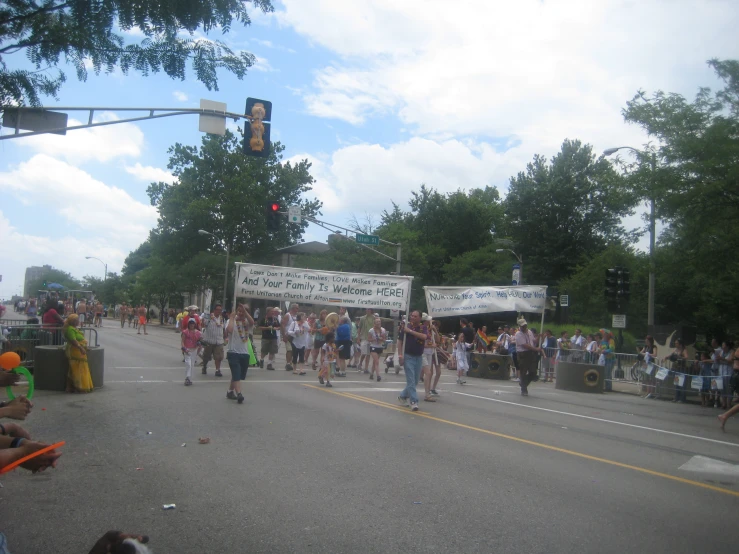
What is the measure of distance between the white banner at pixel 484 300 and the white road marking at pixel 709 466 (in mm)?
12601

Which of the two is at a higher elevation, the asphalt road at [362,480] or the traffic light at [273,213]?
the traffic light at [273,213]

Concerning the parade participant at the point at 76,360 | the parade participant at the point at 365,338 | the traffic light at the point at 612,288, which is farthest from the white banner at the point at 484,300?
the parade participant at the point at 76,360

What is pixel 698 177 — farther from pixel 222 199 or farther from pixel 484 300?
pixel 222 199

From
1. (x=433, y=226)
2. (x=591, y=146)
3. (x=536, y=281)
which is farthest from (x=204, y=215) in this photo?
(x=591, y=146)

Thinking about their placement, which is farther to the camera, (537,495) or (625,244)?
(625,244)

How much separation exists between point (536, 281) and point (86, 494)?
46.7 meters

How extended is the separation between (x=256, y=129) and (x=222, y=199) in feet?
153

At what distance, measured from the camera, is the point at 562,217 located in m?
50.3

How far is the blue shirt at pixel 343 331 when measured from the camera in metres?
18.0

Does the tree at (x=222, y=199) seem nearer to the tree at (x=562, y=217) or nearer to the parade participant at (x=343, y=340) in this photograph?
the tree at (x=562, y=217)

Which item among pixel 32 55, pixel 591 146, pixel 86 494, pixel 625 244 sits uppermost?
pixel 591 146

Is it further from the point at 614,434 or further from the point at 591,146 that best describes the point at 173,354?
the point at 591,146

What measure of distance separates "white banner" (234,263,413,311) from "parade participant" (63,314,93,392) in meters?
8.41

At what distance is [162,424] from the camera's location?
30.6 ft
